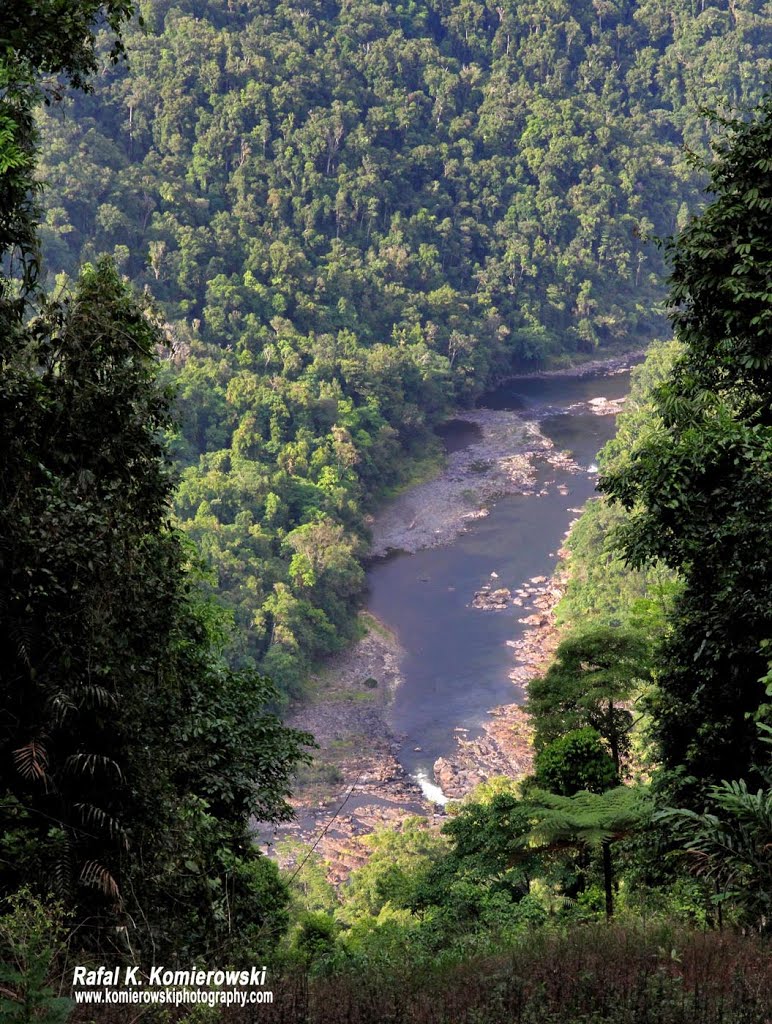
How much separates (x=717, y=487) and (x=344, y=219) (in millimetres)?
65661

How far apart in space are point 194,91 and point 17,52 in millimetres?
69471

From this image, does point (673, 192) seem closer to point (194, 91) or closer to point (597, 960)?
point (194, 91)

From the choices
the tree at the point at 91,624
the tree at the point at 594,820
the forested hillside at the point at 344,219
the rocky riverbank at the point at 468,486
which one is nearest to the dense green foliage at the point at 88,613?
the tree at the point at 91,624

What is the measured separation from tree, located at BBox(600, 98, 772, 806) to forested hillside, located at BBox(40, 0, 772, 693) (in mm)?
29503

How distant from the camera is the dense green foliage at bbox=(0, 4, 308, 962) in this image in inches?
247

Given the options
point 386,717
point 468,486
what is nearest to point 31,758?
point 386,717

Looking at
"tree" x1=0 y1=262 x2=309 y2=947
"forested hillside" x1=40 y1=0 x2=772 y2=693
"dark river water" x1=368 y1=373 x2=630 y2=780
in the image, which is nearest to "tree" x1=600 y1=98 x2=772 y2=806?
"tree" x1=0 y1=262 x2=309 y2=947

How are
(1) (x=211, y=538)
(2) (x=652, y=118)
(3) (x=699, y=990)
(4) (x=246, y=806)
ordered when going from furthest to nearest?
(2) (x=652, y=118) < (1) (x=211, y=538) < (4) (x=246, y=806) < (3) (x=699, y=990)

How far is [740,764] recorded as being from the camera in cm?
845

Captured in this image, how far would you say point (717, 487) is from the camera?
8508 millimetres

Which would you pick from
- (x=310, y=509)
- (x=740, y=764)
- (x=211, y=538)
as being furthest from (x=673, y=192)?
(x=740, y=764)

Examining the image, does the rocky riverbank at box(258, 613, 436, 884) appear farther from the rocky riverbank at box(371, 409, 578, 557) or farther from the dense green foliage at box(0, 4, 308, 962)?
the dense green foliage at box(0, 4, 308, 962)

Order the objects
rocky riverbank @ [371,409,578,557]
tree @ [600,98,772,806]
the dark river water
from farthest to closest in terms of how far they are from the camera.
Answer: rocky riverbank @ [371,409,578,557] < the dark river water < tree @ [600,98,772,806]

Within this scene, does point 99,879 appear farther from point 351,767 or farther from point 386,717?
point 386,717
